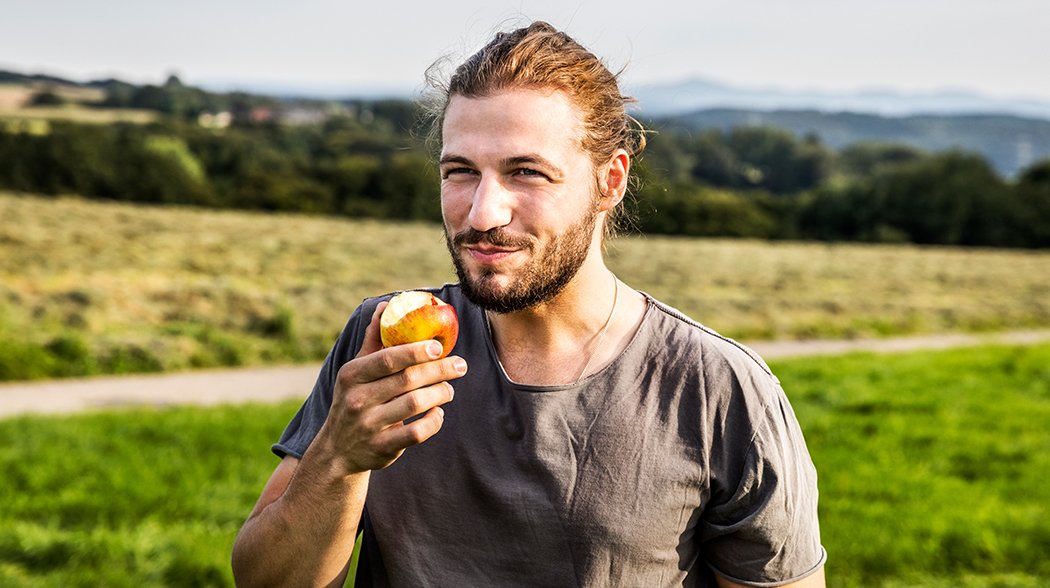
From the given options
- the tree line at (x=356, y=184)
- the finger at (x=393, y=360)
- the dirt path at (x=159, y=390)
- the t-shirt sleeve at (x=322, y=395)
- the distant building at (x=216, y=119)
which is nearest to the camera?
the finger at (x=393, y=360)

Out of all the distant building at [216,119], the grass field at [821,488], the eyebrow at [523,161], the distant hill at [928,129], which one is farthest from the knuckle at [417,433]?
the distant building at [216,119]

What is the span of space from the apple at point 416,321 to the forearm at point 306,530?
0.25 meters

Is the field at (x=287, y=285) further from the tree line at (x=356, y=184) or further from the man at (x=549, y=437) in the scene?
the tree line at (x=356, y=184)

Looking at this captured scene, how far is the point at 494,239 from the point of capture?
1721 millimetres

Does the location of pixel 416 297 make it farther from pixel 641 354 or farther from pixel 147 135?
pixel 147 135

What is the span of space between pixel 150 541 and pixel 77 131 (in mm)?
37550

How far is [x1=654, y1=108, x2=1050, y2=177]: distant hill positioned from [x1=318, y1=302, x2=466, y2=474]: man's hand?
1740 inches

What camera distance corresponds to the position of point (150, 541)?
4.45m

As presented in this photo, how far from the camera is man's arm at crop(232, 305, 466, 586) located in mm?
1595

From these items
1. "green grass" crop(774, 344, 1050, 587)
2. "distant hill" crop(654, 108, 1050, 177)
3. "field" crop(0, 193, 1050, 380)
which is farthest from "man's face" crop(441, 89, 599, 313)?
"distant hill" crop(654, 108, 1050, 177)

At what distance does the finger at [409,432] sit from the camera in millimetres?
1603

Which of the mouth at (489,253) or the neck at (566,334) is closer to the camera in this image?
the mouth at (489,253)

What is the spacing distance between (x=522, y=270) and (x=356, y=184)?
41.0m

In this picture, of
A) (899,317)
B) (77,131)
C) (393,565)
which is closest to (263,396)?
(393,565)
